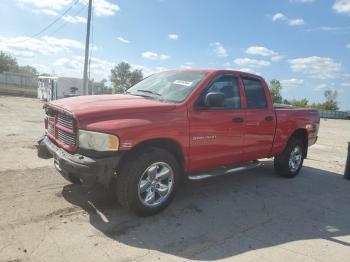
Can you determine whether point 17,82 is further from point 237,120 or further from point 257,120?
point 237,120

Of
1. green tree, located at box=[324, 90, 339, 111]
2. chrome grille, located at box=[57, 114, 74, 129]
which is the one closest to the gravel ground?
chrome grille, located at box=[57, 114, 74, 129]

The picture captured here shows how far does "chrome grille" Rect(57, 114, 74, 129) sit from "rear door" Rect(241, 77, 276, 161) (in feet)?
9.35

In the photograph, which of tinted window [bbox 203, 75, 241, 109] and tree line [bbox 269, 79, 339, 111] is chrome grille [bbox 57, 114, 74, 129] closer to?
tinted window [bbox 203, 75, 241, 109]

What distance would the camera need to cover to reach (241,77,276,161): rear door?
5.89 m

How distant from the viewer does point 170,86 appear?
5391mm

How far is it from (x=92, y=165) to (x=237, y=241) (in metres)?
1.89

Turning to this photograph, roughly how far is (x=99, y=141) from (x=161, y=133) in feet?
2.70

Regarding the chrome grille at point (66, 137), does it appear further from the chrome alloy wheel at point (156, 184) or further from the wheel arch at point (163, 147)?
the chrome alloy wheel at point (156, 184)

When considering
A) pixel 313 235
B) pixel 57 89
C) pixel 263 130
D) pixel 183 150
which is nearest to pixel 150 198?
pixel 183 150

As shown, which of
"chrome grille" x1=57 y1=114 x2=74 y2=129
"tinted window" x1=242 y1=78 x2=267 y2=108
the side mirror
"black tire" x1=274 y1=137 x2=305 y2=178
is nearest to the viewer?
"chrome grille" x1=57 y1=114 x2=74 y2=129

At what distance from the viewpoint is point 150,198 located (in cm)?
451

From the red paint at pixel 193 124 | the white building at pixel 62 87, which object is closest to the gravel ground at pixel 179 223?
the red paint at pixel 193 124

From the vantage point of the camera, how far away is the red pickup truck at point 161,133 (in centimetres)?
407

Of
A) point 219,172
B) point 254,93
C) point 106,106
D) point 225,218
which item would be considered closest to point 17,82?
point 254,93
